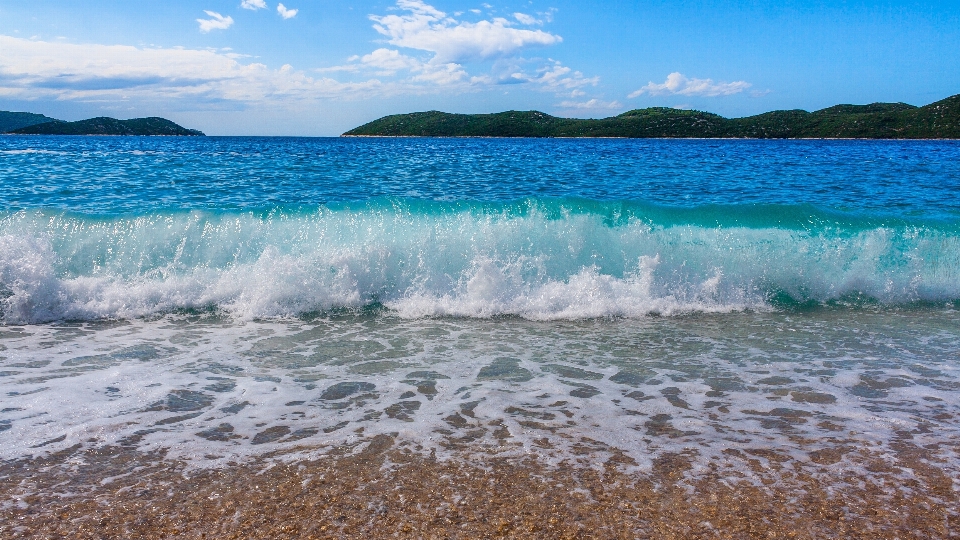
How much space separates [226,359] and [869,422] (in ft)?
21.1

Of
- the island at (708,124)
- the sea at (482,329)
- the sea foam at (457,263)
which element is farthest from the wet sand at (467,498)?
the island at (708,124)

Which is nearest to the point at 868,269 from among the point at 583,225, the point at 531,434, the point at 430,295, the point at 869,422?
the point at 583,225

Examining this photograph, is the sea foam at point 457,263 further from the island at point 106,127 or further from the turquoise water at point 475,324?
the island at point 106,127

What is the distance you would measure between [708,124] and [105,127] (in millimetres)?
129677

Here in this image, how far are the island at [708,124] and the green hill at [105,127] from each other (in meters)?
45.2

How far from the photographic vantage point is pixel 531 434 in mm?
4668

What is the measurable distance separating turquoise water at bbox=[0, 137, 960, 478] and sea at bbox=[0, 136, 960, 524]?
0.04m

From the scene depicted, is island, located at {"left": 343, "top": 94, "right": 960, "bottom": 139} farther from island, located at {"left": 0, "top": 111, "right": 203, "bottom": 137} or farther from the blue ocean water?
the blue ocean water

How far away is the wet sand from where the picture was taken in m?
3.34

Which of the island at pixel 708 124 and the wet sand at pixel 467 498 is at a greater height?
the island at pixel 708 124

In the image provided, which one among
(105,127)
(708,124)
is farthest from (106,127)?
(708,124)

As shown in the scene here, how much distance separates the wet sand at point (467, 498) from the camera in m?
3.34

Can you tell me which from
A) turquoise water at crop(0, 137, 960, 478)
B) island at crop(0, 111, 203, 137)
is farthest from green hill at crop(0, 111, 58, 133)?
turquoise water at crop(0, 137, 960, 478)

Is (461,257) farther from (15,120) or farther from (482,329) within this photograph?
(15,120)
